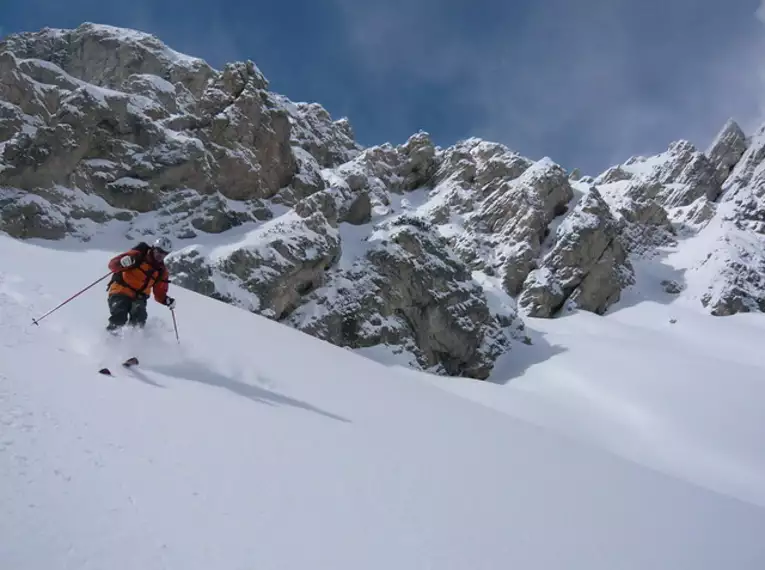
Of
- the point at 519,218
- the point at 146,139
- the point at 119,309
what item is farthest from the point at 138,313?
the point at 519,218

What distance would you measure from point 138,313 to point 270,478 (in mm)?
5012

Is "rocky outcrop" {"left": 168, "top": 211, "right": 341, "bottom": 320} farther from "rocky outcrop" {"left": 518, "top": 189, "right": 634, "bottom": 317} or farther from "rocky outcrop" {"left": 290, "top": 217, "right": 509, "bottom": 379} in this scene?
"rocky outcrop" {"left": 518, "top": 189, "right": 634, "bottom": 317}

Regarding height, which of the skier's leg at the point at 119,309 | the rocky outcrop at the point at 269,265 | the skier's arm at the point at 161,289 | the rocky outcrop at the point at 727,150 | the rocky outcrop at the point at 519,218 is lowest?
the skier's leg at the point at 119,309

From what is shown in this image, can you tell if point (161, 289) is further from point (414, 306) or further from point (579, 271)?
point (579, 271)

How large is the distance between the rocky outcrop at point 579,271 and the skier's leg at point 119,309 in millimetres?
43275

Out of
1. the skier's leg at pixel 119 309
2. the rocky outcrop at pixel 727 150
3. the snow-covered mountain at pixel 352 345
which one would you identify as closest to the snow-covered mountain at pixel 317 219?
the snow-covered mountain at pixel 352 345

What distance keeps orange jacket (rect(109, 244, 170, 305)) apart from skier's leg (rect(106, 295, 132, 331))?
8 cm

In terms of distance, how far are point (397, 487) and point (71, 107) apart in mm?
38887

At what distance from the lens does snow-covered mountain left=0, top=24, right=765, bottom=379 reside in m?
32.0

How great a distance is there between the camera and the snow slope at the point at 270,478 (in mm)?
3182

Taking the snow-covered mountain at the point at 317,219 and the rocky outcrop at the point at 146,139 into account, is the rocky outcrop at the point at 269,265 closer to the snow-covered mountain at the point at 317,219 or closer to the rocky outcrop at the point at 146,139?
the snow-covered mountain at the point at 317,219

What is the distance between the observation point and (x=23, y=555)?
2.51 meters

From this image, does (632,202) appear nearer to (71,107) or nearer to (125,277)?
(71,107)

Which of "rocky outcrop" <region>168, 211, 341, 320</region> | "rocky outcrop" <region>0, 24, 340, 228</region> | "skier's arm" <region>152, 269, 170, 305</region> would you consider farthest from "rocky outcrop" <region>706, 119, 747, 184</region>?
"skier's arm" <region>152, 269, 170, 305</region>
